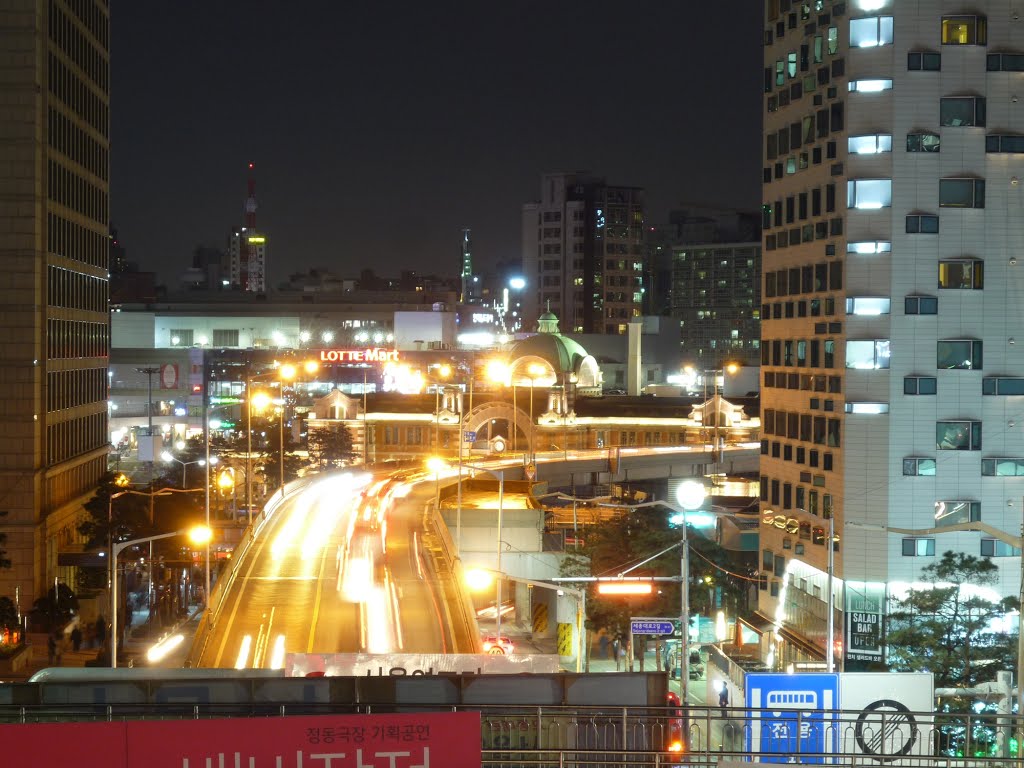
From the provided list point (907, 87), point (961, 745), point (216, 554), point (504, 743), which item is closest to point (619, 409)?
point (216, 554)

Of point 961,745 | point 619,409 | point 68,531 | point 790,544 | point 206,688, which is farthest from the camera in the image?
point 619,409

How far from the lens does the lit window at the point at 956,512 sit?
4978 cm

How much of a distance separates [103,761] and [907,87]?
42.7 meters

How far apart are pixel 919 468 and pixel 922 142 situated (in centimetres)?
1252

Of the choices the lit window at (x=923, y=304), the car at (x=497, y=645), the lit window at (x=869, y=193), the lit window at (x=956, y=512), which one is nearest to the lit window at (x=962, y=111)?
the lit window at (x=869, y=193)

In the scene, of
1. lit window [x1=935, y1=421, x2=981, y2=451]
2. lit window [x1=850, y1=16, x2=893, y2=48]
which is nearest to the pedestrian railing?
lit window [x1=935, y1=421, x2=981, y2=451]

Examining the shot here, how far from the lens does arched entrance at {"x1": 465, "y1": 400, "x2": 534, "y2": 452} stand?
356ft

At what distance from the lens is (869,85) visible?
5069cm

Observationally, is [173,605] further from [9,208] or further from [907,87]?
[907,87]

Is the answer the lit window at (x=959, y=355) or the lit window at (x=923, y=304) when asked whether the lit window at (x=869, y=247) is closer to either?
the lit window at (x=923, y=304)

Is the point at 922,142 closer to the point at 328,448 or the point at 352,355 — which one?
the point at 328,448

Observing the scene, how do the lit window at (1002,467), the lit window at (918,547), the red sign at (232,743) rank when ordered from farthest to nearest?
the lit window at (1002,467) < the lit window at (918,547) < the red sign at (232,743)

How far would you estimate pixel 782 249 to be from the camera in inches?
2228

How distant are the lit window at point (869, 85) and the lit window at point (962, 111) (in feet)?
Answer: 6.92
